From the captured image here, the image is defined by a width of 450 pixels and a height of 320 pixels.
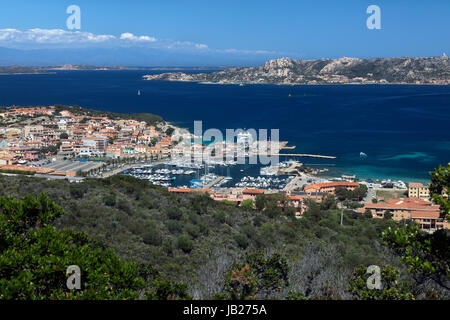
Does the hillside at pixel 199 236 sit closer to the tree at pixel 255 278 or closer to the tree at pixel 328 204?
the tree at pixel 255 278

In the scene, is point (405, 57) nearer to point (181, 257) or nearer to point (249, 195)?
point (249, 195)

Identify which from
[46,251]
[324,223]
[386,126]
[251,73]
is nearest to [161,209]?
[324,223]

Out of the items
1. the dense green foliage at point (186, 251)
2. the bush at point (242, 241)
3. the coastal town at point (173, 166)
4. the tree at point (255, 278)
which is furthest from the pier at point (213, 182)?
the tree at point (255, 278)

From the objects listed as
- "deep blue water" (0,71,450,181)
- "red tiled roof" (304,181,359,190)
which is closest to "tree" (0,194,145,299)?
"red tiled roof" (304,181,359,190)

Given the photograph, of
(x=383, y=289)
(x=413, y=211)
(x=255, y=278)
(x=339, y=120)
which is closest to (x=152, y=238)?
(x=255, y=278)

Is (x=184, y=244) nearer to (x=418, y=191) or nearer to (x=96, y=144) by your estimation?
(x=418, y=191)

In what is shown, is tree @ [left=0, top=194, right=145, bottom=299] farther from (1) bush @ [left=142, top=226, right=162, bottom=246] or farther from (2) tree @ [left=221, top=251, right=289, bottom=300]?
(1) bush @ [left=142, top=226, right=162, bottom=246]
